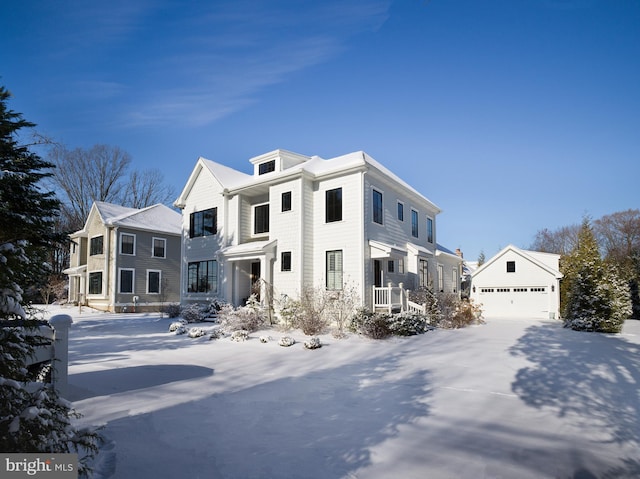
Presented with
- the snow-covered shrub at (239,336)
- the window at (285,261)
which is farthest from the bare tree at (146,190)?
the snow-covered shrub at (239,336)

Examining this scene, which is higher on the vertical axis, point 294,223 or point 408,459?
point 294,223

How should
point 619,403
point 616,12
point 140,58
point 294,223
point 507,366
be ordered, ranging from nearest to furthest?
point 619,403 < point 616,12 < point 507,366 < point 140,58 < point 294,223

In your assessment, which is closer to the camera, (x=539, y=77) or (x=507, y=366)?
(x=507, y=366)

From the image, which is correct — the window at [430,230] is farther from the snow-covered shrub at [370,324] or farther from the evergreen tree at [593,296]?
the snow-covered shrub at [370,324]

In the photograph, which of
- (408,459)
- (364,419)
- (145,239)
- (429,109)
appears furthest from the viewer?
(145,239)

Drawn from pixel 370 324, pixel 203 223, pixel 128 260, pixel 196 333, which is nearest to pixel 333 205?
pixel 370 324

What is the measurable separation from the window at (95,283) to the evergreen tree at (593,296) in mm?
29085

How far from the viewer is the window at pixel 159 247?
1110 inches

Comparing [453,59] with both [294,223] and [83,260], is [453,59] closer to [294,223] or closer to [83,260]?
[294,223]

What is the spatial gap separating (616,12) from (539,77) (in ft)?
10.2

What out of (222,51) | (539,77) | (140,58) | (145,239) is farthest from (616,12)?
(145,239)

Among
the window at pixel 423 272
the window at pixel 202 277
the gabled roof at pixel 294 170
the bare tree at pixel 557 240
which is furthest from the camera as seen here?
the bare tree at pixel 557 240

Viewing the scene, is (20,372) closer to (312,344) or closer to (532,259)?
(312,344)

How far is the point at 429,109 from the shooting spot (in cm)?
1346
